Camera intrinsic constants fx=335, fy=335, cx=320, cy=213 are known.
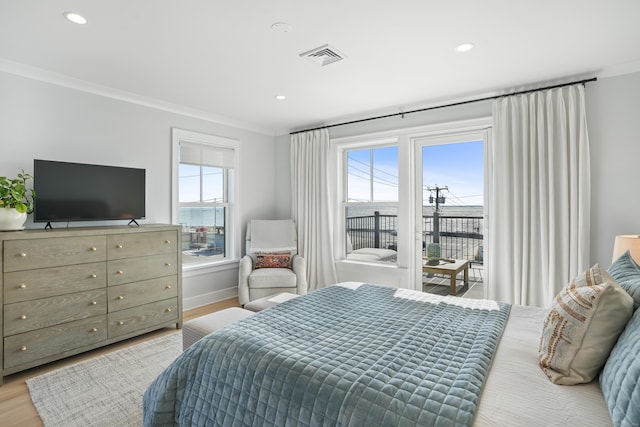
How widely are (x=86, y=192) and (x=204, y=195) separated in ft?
4.85

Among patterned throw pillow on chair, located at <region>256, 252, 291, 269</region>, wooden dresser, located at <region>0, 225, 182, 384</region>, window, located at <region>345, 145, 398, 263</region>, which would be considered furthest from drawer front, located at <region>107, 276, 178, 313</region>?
window, located at <region>345, 145, 398, 263</region>

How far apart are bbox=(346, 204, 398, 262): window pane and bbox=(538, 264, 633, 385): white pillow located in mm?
3028

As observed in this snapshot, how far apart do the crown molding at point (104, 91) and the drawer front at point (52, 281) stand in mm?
1702

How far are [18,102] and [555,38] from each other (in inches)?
170

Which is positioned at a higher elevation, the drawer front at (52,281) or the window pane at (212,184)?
the window pane at (212,184)

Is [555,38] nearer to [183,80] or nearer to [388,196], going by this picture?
[388,196]

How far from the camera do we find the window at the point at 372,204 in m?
4.38

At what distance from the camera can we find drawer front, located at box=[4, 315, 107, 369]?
243 centimetres

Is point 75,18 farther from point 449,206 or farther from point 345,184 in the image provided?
point 449,206

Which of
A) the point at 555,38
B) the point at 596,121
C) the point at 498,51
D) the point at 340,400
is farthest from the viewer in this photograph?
the point at 596,121

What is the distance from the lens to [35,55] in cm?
264

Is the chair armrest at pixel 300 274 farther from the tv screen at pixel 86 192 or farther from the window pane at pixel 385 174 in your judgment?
the tv screen at pixel 86 192

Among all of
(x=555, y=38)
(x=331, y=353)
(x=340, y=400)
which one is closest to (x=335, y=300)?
(x=331, y=353)

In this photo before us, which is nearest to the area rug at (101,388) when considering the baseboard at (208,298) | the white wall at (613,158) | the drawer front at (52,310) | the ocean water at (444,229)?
the drawer front at (52,310)
